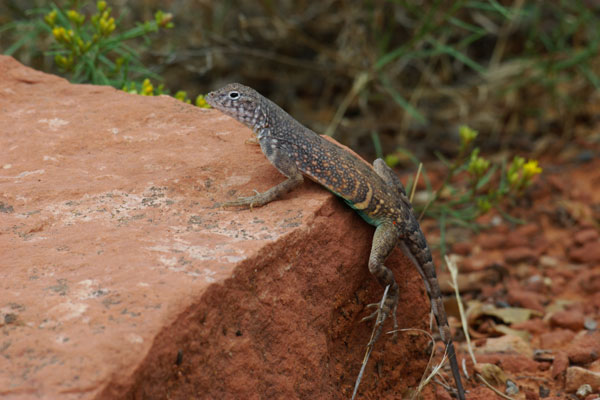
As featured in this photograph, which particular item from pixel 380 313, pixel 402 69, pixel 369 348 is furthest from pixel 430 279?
pixel 402 69

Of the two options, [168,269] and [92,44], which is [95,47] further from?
[168,269]

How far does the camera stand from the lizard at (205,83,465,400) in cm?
347

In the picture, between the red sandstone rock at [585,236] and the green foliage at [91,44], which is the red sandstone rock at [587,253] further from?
the green foliage at [91,44]

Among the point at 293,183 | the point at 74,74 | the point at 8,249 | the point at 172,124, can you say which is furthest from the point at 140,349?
the point at 74,74

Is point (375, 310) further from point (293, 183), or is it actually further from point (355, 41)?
point (355, 41)

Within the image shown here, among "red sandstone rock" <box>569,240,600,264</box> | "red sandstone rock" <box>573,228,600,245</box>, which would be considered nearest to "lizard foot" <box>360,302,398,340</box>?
"red sandstone rock" <box>569,240,600,264</box>

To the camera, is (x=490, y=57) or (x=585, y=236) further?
(x=490, y=57)

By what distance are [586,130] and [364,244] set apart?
6070 millimetres

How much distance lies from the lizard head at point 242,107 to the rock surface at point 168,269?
0.19m

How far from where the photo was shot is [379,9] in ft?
24.9

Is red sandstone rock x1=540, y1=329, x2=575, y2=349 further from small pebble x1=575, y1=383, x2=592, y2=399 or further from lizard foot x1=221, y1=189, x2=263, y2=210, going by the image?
lizard foot x1=221, y1=189, x2=263, y2=210

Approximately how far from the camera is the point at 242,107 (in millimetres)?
3803

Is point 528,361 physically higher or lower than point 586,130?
lower

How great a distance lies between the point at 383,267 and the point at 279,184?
0.69 metres
